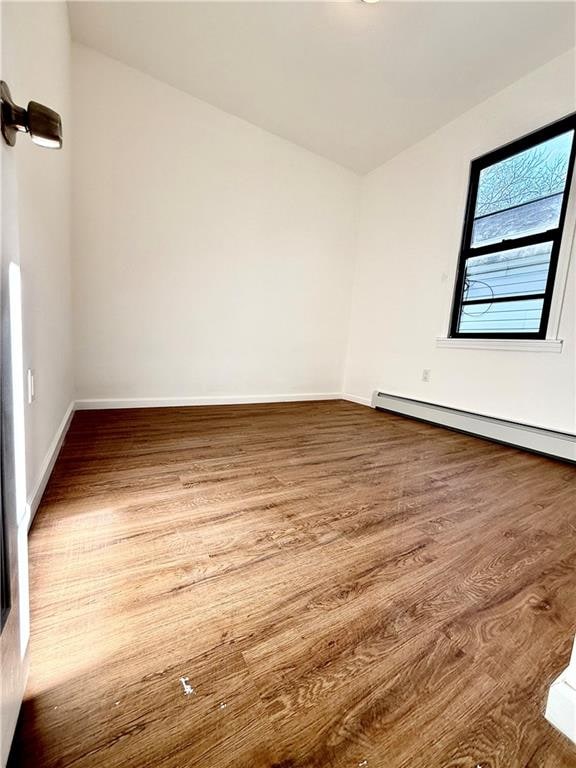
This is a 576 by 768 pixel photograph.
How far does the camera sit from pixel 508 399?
2.60 meters

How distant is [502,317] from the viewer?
8.93ft

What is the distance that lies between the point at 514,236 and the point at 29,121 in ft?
10.8

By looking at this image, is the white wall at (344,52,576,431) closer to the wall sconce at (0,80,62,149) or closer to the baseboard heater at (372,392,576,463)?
the baseboard heater at (372,392,576,463)

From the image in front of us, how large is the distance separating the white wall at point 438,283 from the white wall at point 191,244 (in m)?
0.48

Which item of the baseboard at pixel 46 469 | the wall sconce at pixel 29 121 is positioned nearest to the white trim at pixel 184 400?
the baseboard at pixel 46 469

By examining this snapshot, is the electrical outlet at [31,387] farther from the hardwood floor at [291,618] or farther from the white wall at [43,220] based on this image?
the hardwood floor at [291,618]

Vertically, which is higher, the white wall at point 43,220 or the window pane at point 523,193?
the window pane at point 523,193

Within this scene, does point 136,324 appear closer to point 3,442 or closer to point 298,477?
point 298,477

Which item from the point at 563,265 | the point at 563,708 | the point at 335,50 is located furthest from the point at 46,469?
the point at 563,265

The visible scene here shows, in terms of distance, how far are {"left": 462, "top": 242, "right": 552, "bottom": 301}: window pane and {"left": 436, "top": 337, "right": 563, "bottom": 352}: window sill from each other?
412 mm

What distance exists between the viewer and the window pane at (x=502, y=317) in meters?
2.52

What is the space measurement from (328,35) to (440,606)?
3394 millimetres

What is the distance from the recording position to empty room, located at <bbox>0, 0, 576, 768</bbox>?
620 mm

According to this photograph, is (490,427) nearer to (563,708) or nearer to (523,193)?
(523,193)
